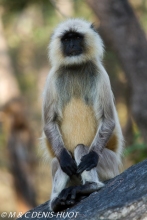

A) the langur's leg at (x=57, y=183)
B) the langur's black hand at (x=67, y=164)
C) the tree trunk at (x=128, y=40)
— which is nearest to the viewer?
the langur's leg at (x=57, y=183)

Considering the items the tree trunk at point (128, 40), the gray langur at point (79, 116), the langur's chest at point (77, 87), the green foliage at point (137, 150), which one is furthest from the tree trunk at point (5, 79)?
the langur's chest at point (77, 87)

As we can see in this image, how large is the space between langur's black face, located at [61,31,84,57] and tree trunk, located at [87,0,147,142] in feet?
9.59

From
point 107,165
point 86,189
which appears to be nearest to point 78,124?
point 107,165

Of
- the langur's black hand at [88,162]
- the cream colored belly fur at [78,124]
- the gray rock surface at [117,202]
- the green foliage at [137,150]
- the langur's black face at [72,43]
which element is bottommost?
the green foliage at [137,150]

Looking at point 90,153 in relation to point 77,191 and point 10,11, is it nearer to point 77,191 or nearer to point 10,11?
point 77,191

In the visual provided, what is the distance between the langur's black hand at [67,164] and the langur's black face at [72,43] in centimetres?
124

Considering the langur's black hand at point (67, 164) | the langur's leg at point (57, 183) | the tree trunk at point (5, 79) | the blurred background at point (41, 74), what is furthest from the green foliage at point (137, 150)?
the tree trunk at point (5, 79)

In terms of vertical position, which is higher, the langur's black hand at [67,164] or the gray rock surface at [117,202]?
the langur's black hand at [67,164]

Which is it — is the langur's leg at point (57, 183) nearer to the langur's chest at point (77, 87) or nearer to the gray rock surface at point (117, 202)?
the gray rock surface at point (117, 202)

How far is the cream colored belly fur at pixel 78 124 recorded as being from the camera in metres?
6.02

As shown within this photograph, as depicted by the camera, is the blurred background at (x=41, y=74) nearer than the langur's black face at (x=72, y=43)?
No

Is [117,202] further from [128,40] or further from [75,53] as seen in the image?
[128,40]

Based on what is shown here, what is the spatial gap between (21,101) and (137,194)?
32.0 ft

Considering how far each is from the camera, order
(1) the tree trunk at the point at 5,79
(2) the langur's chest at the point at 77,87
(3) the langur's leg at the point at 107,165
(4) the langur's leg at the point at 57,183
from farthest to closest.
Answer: (1) the tree trunk at the point at 5,79, (2) the langur's chest at the point at 77,87, (3) the langur's leg at the point at 107,165, (4) the langur's leg at the point at 57,183
